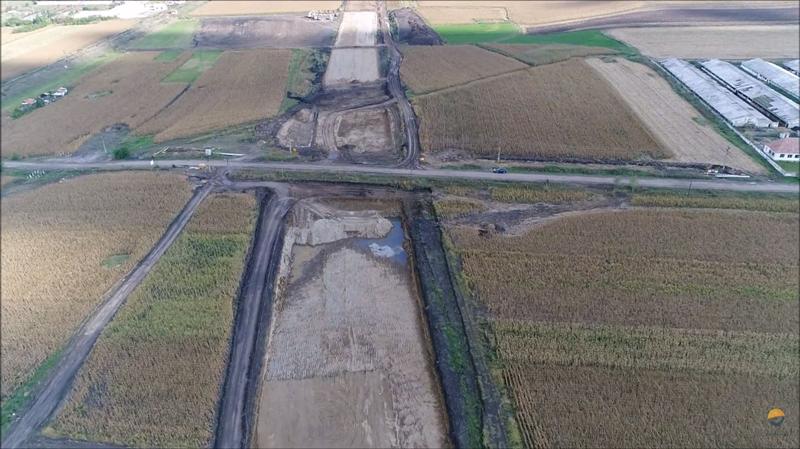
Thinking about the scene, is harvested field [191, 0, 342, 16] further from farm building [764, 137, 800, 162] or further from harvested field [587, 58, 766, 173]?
farm building [764, 137, 800, 162]

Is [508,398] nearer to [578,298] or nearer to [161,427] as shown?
[578,298]

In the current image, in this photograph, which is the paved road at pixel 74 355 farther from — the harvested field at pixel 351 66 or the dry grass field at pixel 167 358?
the harvested field at pixel 351 66

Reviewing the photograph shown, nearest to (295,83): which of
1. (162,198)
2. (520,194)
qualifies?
(162,198)

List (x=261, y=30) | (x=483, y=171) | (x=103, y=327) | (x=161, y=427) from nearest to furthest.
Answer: (x=161, y=427) < (x=103, y=327) < (x=483, y=171) < (x=261, y=30)

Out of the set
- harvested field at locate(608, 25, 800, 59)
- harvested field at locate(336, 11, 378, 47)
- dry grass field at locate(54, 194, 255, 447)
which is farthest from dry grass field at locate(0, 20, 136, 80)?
harvested field at locate(608, 25, 800, 59)

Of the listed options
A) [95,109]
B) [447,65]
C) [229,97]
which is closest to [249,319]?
[229,97]

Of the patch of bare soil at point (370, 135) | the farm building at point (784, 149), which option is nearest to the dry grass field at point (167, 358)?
the patch of bare soil at point (370, 135)

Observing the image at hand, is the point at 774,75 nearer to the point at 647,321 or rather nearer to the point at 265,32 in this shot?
the point at 647,321

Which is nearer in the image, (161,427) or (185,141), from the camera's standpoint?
(161,427)
